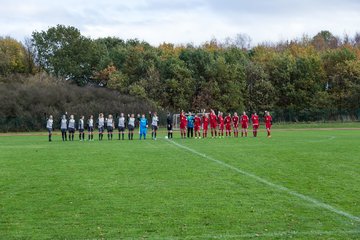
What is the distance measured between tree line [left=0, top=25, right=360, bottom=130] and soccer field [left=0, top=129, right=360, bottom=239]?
Result: 48931 mm

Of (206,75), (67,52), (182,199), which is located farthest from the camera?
(67,52)

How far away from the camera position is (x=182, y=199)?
1085 centimetres

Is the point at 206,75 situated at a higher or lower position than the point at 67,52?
lower

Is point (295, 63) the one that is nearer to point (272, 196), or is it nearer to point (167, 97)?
point (167, 97)

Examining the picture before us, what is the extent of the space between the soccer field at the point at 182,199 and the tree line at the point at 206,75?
161 feet

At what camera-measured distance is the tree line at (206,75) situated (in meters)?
67.6

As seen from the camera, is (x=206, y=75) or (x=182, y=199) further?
(x=206, y=75)

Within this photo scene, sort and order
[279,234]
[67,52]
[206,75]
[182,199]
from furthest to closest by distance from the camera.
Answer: [67,52], [206,75], [182,199], [279,234]

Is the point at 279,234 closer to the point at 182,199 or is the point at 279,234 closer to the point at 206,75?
the point at 182,199

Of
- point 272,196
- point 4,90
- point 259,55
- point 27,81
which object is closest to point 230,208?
point 272,196

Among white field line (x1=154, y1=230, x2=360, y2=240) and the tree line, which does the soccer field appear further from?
the tree line

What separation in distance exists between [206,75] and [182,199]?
59.5 m

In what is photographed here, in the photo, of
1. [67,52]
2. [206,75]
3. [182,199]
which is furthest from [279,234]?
[67,52]

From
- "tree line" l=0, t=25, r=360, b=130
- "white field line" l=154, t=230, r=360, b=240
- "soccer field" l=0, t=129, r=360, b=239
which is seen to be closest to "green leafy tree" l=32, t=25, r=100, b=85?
"tree line" l=0, t=25, r=360, b=130
